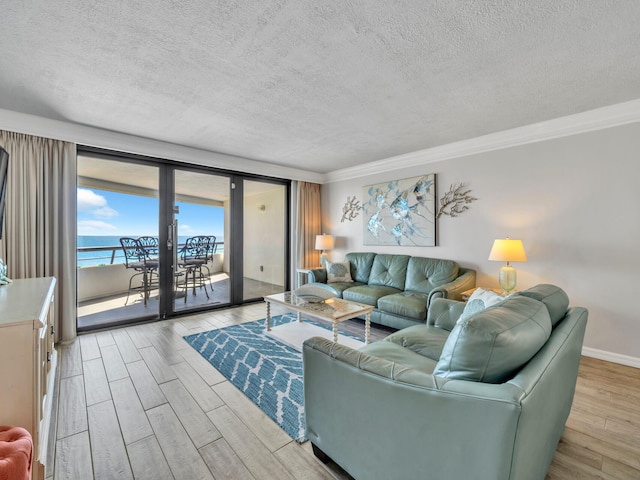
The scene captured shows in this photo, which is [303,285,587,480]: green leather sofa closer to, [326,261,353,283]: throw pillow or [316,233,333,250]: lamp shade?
[326,261,353,283]: throw pillow

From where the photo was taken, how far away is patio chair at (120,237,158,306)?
3746 mm

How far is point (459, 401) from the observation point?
0.93 metres

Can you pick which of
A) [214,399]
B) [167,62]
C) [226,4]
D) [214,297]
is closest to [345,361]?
[214,399]

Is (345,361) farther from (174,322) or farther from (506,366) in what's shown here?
(174,322)

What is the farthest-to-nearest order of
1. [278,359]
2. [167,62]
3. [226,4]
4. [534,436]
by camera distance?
[278,359] → [167,62] → [226,4] → [534,436]

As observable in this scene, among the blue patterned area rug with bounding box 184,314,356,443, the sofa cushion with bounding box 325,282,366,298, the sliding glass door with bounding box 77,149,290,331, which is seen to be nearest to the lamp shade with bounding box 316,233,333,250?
the sofa cushion with bounding box 325,282,366,298

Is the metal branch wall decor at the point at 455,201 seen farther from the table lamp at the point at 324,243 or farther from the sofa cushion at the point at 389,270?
the table lamp at the point at 324,243

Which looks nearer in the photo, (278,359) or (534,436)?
(534,436)

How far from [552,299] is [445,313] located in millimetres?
841

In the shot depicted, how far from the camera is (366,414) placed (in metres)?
1.20

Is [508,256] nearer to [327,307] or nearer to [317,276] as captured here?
[327,307]

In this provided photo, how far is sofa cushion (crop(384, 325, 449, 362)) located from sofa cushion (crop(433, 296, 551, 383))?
745 millimetres

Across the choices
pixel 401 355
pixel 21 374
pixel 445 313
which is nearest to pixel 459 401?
pixel 401 355

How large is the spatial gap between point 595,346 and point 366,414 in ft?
9.97
